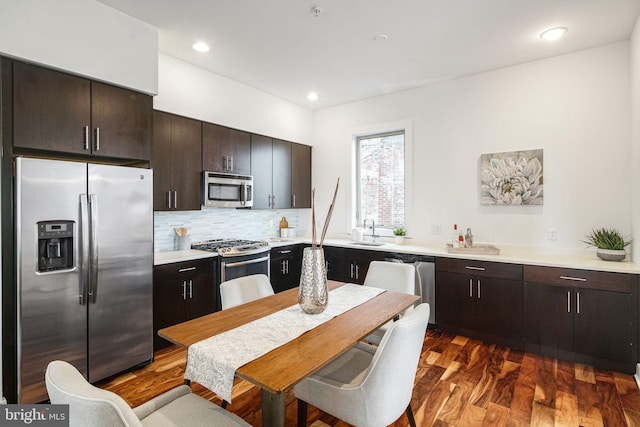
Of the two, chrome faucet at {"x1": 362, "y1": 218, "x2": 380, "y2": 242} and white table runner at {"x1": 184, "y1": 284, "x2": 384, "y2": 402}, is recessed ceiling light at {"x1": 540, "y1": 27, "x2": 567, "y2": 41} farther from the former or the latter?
white table runner at {"x1": 184, "y1": 284, "x2": 384, "y2": 402}

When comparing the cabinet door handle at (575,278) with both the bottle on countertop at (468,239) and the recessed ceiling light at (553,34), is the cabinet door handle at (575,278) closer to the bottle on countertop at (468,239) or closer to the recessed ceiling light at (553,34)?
the bottle on countertop at (468,239)

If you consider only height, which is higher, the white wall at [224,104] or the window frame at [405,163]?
the white wall at [224,104]

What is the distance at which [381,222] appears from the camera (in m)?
4.62

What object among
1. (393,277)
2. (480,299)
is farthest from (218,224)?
(480,299)

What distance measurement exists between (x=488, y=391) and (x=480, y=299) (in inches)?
41.1

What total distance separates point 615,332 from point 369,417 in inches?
99.0

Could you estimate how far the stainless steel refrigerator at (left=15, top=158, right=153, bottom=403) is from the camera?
2113 mm

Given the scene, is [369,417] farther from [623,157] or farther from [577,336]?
[623,157]

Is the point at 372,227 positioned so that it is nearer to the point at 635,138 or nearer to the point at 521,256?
the point at 521,256

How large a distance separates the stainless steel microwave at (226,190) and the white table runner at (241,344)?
214 cm

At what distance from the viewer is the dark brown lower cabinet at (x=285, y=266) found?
4.15 metres

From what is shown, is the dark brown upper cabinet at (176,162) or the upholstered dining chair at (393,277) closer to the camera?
the upholstered dining chair at (393,277)

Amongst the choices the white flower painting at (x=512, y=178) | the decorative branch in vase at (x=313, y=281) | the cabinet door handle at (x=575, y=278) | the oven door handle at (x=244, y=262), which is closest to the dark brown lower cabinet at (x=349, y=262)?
the oven door handle at (x=244, y=262)

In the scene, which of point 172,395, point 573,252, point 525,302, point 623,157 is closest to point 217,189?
point 172,395
